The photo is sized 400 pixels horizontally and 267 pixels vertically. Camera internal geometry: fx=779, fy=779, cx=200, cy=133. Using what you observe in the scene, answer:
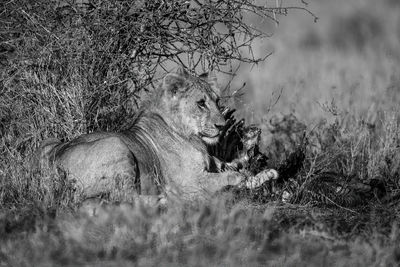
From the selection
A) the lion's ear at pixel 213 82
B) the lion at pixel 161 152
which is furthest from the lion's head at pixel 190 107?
the lion's ear at pixel 213 82

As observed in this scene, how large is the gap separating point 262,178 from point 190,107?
3.31 feet

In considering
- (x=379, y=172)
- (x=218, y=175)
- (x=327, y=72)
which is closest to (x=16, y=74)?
(x=218, y=175)

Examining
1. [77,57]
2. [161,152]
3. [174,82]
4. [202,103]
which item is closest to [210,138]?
[202,103]

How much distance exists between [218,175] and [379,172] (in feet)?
7.36

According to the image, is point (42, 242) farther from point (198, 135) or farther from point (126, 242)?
point (198, 135)

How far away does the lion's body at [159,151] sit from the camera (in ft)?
22.9

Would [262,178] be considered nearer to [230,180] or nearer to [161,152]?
[230,180]

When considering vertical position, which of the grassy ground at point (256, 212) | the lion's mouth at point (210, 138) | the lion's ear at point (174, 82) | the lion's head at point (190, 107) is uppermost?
the lion's ear at point (174, 82)

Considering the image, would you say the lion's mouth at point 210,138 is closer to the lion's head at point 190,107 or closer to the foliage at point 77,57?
the lion's head at point 190,107

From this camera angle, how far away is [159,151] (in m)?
7.77

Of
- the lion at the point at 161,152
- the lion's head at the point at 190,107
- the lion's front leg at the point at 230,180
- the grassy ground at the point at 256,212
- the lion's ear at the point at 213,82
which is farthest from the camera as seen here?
the lion's ear at the point at 213,82

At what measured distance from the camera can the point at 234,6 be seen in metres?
8.93

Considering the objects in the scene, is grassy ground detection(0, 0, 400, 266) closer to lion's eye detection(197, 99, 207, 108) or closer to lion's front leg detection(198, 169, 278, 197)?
lion's front leg detection(198, 169, 278, 197)

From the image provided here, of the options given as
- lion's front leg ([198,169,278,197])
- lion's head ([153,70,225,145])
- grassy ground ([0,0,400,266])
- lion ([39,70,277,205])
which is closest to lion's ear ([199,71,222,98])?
lion ([39,70,277,205])
